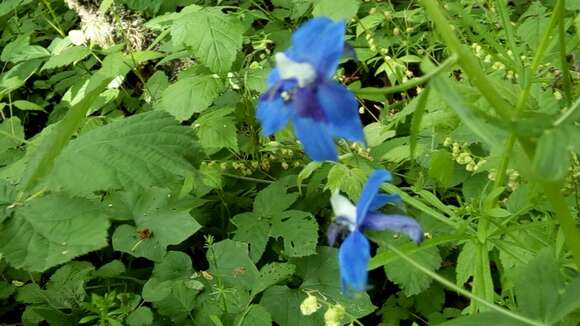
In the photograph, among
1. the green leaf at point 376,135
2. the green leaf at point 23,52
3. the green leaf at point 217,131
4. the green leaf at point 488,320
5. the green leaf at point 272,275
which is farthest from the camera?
the green leaf at point 23,52

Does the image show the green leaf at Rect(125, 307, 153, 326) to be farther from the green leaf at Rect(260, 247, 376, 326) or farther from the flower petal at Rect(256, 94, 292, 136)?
the flower petal at Rect(256, 94, 292, 136)

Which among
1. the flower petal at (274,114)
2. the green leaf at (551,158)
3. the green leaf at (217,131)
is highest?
the flower petal at (274,114)

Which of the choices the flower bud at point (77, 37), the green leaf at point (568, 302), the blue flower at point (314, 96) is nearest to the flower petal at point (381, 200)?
the blue flower at point (314, 96)

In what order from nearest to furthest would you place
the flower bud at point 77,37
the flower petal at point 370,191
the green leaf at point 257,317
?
1. the flower petal at point 370,191
2. the green leaf at point 257,317
3. the flower bud at point 77,37

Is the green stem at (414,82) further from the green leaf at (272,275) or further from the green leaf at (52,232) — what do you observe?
the green leaf at (272,275)

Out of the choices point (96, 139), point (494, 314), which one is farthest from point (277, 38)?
point (494, 314)

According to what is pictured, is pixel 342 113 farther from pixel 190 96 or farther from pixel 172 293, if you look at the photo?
pixel 190 96

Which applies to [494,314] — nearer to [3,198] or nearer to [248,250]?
[3,198]
